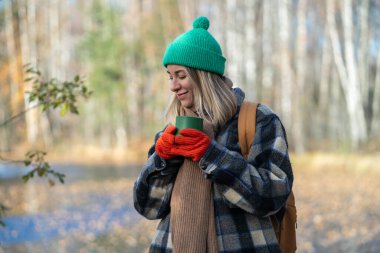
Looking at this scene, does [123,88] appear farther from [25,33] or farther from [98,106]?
[25,33]

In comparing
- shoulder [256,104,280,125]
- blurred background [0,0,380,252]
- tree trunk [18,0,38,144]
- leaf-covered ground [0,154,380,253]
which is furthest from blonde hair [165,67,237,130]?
tree trunk [18,0,38,144]

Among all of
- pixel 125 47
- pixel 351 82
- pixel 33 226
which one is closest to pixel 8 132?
pixel 125 47

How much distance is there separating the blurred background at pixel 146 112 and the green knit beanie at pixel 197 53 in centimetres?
270

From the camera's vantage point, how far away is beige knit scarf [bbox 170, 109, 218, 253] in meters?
2.52

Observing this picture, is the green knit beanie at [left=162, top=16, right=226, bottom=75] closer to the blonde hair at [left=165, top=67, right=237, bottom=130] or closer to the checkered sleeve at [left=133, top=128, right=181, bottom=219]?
the blonde hair at [left=165, top=67, right=237, bottom=130]

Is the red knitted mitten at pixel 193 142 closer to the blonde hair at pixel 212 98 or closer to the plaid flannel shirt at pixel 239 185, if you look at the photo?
the plaid flannel shirt at pixel 239 185

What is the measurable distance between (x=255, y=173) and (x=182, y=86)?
51 cm

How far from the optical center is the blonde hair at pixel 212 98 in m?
2.63

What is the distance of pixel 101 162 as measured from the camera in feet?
93.6

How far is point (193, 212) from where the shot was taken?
8.36ft

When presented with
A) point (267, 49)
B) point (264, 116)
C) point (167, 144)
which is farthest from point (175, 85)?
point (267, 49)

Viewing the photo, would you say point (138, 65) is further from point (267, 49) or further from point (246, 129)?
point (246, 129)

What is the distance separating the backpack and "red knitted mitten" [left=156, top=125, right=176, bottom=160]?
0.31 m

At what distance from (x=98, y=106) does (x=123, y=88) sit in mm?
2550
